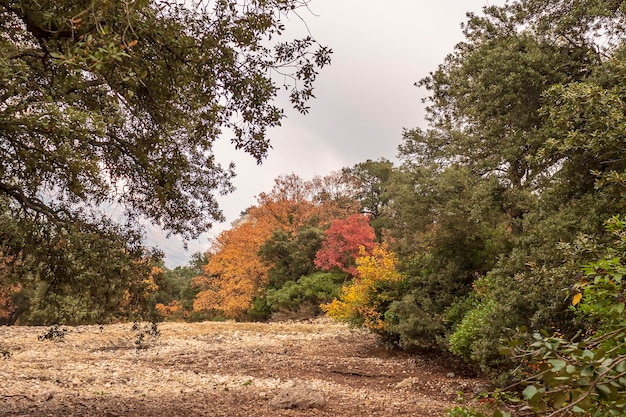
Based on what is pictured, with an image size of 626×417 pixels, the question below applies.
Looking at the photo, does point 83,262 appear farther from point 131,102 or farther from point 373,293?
point 373,293

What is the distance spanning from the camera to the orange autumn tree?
27.0 metres

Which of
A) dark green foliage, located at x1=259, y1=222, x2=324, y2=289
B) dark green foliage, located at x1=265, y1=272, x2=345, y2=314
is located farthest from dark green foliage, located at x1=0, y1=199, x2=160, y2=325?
dark green foliage, located at x1=259, y1=222, x2=324, y2=289

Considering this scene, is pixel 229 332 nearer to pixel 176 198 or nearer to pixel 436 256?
pixel 436 256

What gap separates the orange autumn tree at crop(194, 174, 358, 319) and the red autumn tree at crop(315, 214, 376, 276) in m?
3.42

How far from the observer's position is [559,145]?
668 centimetres

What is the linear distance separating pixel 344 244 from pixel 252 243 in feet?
21.1

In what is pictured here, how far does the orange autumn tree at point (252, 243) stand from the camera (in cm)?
2700

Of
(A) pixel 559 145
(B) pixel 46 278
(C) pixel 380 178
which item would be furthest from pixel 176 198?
(C) pixel 380 178

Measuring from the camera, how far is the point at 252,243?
90.4 feet

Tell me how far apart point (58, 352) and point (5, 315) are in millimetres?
17588

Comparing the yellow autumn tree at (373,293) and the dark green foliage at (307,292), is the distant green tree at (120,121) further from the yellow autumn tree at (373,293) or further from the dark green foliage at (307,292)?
the dark green foliage at (307,292)

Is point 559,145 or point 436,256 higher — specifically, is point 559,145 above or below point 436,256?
above

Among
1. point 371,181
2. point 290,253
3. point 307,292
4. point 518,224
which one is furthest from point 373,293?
point 371,181

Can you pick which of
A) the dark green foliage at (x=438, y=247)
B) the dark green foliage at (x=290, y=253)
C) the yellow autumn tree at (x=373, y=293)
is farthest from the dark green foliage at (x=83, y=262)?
the dark green foliage at (x=290, y=253)
